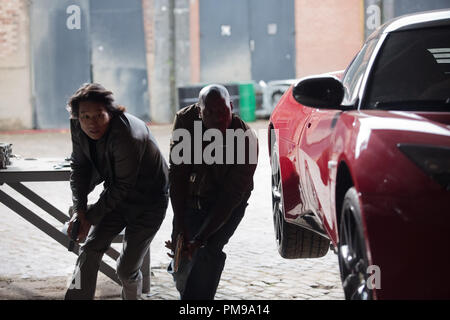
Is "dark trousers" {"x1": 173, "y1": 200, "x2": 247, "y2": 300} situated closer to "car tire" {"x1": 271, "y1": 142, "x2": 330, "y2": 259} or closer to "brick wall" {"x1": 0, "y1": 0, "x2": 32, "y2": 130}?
"car tire" {"x1": 271, "y1": 142, "x2": 330, "y2": 259}

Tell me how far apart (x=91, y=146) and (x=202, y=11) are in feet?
66.1

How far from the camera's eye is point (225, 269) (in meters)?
6.89

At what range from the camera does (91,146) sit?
15.8 ft

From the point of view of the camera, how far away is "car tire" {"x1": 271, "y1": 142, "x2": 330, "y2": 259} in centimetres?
598

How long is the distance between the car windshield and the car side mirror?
0.15 metres

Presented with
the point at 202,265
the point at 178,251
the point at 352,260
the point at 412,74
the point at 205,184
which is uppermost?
the point at 412,74

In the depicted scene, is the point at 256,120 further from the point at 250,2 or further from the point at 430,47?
the point at 430,47

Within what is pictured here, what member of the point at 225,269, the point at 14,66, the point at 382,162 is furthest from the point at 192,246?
the point at 14,66

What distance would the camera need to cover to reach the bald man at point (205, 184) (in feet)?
15.0

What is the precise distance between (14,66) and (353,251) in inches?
832

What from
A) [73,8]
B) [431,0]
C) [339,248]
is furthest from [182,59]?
[339,248]

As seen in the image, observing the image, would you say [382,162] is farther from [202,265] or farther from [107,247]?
[107,247]

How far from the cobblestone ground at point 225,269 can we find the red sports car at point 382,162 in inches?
29.9

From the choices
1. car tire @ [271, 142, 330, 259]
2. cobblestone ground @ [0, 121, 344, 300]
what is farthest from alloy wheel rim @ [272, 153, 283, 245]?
cobblestone ground @ [0, 121, 344, 300]
